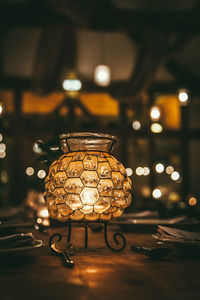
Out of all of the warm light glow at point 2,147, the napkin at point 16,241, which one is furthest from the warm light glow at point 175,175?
the napkin at point 16,241

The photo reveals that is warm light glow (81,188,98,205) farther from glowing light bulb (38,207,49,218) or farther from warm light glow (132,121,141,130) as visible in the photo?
warm light glow (132,121,141,130)

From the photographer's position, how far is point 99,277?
75 centimetres

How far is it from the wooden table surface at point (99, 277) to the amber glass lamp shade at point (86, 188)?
130mm

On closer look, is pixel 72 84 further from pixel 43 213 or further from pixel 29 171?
pixel 29 171

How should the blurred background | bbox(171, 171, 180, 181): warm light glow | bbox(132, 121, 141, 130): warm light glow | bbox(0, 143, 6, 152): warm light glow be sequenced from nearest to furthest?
the blurred background
bbox(0, 143, 6, 152): warm light glow
bbox(132, 121, 141, 130): warm light glow
bbox(171, 171, 180, 181): warm light glow

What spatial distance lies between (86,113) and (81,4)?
4297 millimetres

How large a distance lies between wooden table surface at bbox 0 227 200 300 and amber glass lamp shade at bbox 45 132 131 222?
13 cm

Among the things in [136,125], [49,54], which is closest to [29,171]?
[136,125]

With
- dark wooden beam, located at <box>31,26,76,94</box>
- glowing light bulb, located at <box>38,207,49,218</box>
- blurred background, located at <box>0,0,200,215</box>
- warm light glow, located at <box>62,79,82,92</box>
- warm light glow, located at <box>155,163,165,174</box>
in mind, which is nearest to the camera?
glowing light bulb, located at <box>38,207,49,218</box>

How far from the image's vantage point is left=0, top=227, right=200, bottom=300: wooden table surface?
24.8 inches

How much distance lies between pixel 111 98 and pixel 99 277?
24.9ft

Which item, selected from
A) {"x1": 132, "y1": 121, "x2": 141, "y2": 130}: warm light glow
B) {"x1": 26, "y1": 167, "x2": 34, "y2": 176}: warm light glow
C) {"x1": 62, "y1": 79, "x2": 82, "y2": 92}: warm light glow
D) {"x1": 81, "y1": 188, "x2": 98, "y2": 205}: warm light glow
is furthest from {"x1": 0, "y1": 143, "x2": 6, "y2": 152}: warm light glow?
{"x1": 81, "y1": 188, "x2": 98, "y2": 205}: warm light glow

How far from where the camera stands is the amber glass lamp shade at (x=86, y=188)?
3.28ft

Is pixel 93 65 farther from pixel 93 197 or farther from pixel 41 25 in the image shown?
pixel 93 197
